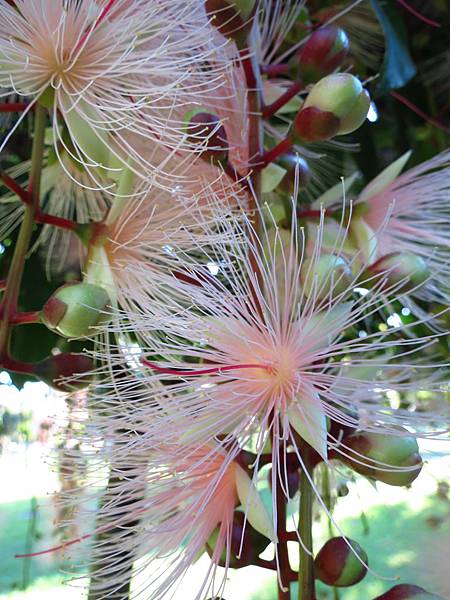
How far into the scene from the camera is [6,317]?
53 centimetres

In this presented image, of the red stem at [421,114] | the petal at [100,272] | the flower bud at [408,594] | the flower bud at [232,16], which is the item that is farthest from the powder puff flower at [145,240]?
the red stem at [421,114]

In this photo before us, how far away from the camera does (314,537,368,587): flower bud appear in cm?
50

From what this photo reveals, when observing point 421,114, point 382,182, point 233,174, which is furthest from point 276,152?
point 421,114

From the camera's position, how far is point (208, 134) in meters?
0.55

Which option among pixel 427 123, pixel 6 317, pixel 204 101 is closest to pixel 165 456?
pixel 6 317

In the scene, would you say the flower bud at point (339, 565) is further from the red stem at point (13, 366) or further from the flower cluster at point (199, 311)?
the red stem at point (13, 366)

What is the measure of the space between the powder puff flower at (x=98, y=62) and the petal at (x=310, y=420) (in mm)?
192

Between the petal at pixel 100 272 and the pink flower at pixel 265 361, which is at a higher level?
the petal at pixel 100 272

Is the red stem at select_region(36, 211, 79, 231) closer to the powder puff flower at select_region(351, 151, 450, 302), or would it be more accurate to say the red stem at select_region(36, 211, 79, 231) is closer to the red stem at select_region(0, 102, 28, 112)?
the red stem at select_region(0, 102, 28, 112)

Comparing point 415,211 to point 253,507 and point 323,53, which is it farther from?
point 253,507

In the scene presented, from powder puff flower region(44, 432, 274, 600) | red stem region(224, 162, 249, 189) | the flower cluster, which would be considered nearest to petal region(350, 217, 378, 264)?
the flower cluster

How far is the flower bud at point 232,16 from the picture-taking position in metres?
0.53

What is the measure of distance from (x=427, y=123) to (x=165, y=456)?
0.61m

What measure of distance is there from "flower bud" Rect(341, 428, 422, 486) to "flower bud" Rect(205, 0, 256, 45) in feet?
0.94
